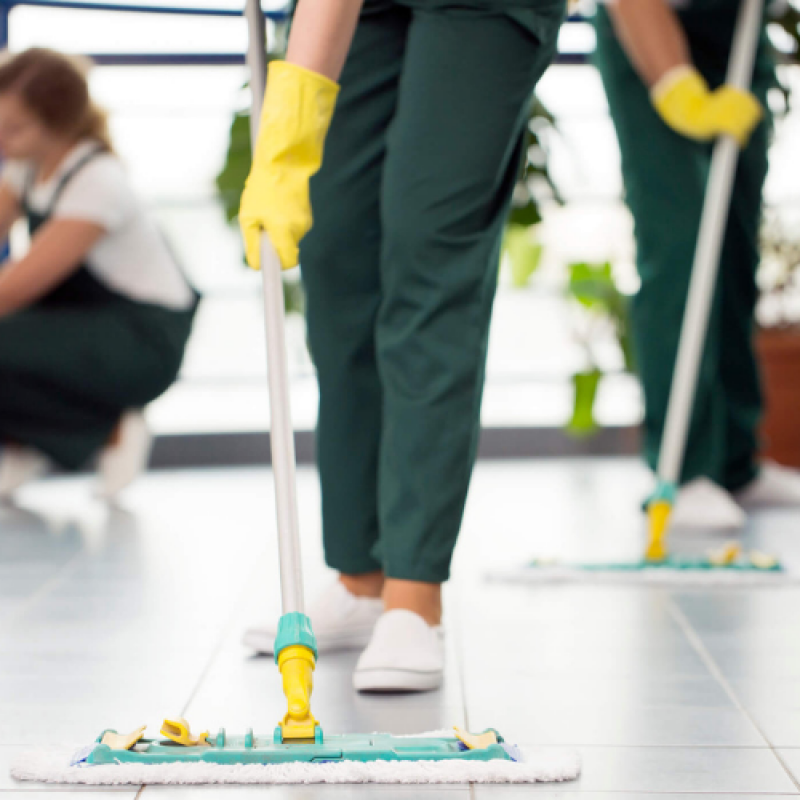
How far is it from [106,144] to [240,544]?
867mm

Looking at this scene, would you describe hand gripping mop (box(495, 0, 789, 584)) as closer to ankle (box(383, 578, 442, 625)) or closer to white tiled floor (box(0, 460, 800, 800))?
white tiled floor (box(0, 460, 800, 800))

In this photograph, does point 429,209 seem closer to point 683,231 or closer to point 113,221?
point 683,231

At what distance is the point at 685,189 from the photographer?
182cm

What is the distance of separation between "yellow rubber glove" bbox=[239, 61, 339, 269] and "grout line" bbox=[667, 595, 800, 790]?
1.76 feet

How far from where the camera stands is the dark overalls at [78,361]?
2.13 meters

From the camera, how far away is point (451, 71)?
109 centimetres

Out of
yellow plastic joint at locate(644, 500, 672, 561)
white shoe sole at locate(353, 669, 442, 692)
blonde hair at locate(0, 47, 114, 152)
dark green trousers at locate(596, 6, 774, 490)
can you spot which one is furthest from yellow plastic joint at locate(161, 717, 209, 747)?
blonde hair at locate(0, 47, 114, 152)

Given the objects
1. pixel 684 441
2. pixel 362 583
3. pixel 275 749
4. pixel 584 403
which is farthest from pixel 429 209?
pixel 584 403

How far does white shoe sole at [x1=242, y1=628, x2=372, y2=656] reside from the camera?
1.14m

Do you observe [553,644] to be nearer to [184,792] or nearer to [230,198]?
[184,792]

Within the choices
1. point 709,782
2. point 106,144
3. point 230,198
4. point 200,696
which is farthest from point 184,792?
point 230,198

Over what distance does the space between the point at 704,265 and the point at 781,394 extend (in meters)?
1.03

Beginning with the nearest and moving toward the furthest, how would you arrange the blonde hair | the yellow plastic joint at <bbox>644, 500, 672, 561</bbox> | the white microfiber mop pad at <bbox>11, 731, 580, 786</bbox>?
1. the white microfiber mop pad at <bbox>11, 731, 580, 786</bbox>
2. the yellow plastic joint at <bbox>644, 500, 672, 561</bbox>
3. the blonde hair

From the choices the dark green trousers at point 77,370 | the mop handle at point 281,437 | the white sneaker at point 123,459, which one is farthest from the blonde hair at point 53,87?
the mop handle at point 281,437
